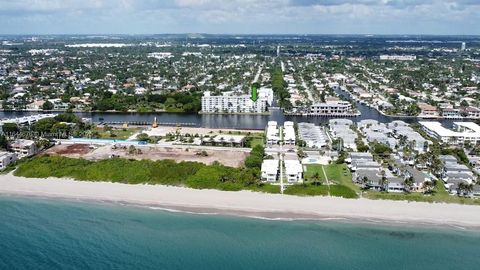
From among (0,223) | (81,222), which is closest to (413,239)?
(81,222)

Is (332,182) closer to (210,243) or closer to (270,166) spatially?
(270,166)

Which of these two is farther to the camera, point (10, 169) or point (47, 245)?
point (10, 169)

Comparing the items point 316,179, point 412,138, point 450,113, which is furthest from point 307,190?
point 450,113

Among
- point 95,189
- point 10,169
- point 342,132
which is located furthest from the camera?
point 342,132

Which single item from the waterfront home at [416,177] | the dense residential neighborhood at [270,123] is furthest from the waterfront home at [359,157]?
the waterfront home at [416,177]

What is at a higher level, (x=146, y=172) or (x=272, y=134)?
(x=272, y=134)

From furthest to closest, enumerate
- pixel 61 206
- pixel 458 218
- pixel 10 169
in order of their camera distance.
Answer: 1. pixel 10 169
2. pixel 61 206
3. pixel 458 218

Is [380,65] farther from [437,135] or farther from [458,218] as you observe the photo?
[458,218]
